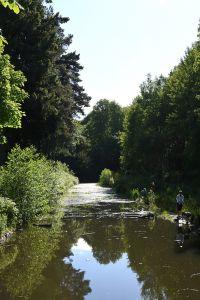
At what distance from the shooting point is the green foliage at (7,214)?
18.8 meters

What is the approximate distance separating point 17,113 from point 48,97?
1414 cm

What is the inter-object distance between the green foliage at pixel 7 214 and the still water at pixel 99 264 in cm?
66

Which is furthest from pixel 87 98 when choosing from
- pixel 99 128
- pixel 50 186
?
pixel 99 128

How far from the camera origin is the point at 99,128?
12081 centimetres

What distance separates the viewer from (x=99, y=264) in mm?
15148

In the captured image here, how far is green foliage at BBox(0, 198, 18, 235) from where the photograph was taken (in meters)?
18.8

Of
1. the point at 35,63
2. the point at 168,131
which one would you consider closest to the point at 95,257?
the point at 35,63

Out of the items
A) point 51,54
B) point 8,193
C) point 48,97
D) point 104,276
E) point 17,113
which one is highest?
point 51,54

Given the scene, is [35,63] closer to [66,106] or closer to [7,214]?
[66,106]

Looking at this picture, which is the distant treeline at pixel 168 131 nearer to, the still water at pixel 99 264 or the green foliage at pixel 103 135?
the still water at pixel 99 264

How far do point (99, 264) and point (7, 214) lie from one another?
6.94 meters

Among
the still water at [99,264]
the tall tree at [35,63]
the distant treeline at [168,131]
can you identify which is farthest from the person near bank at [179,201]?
the tall tree at [35,63]

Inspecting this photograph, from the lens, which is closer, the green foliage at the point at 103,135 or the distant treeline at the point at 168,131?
the distant treeline at the point at 168,131

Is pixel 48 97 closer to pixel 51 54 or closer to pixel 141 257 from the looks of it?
pixel 51 54
